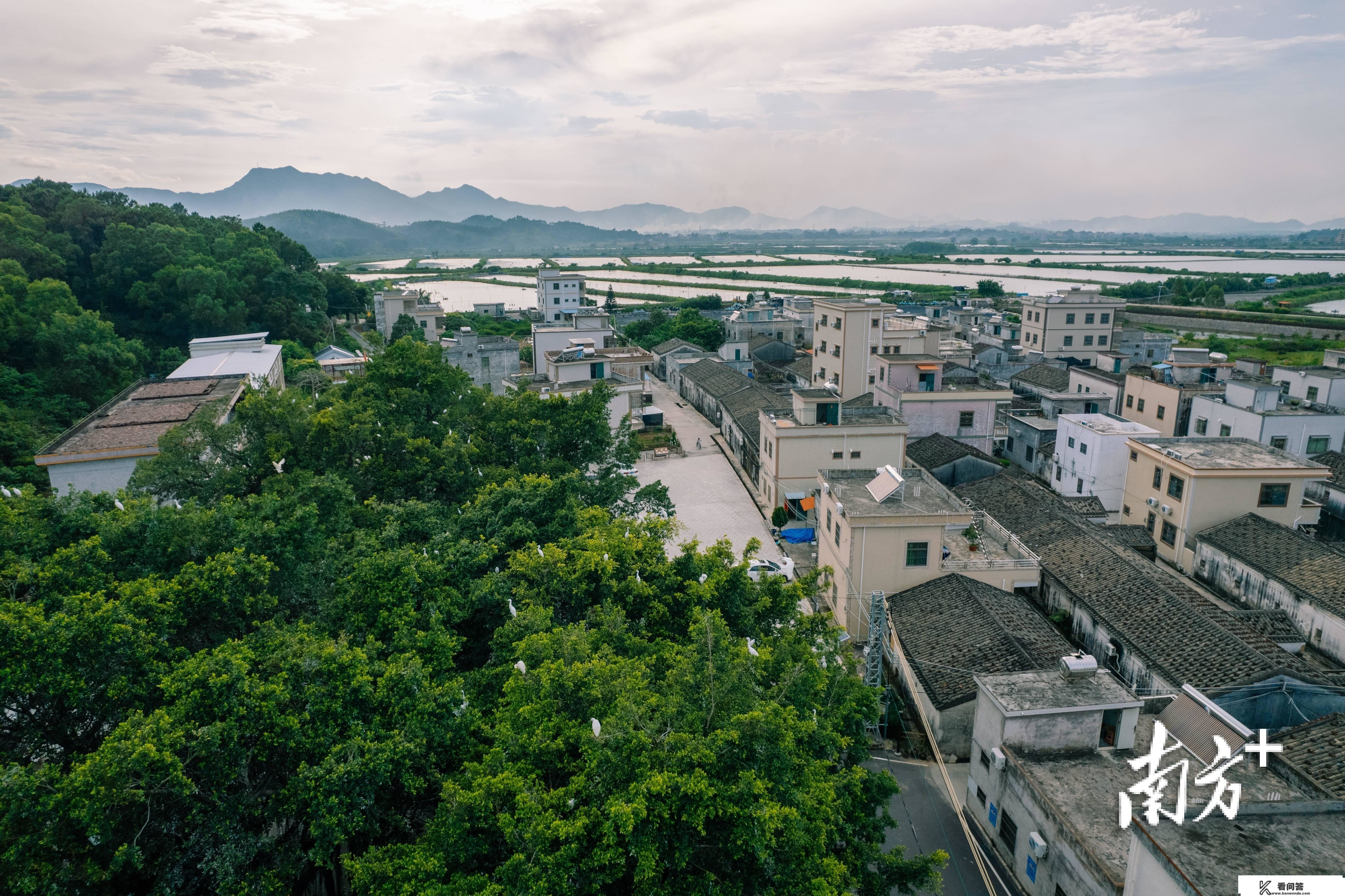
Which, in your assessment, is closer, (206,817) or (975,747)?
(206,817)

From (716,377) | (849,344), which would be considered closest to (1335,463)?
(849,344)

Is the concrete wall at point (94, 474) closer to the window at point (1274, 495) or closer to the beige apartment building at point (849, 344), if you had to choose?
the beige apartment building at point (849, 344)

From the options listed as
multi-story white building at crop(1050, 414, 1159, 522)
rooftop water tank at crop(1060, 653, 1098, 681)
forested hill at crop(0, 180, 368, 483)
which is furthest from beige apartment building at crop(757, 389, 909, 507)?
forested hill at crop(0, 180, 368, 483)

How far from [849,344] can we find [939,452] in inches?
299

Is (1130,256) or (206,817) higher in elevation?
(1130,256)

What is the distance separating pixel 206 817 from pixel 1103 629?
54.7 feet

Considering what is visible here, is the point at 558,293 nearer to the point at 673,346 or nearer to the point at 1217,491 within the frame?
the point at 673,346

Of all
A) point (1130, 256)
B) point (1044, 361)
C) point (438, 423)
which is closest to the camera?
point (438, 423)

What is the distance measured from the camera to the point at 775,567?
20734mm

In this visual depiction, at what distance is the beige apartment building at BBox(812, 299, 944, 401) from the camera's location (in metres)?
32.0

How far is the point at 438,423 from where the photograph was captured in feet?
66.4

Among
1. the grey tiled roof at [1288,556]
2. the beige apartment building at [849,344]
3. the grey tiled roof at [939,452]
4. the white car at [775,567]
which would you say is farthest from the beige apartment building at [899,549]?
the beige apartment building at [849,344]

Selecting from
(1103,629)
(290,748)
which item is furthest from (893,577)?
(290,748)

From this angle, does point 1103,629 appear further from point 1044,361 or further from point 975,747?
point 1044,361
